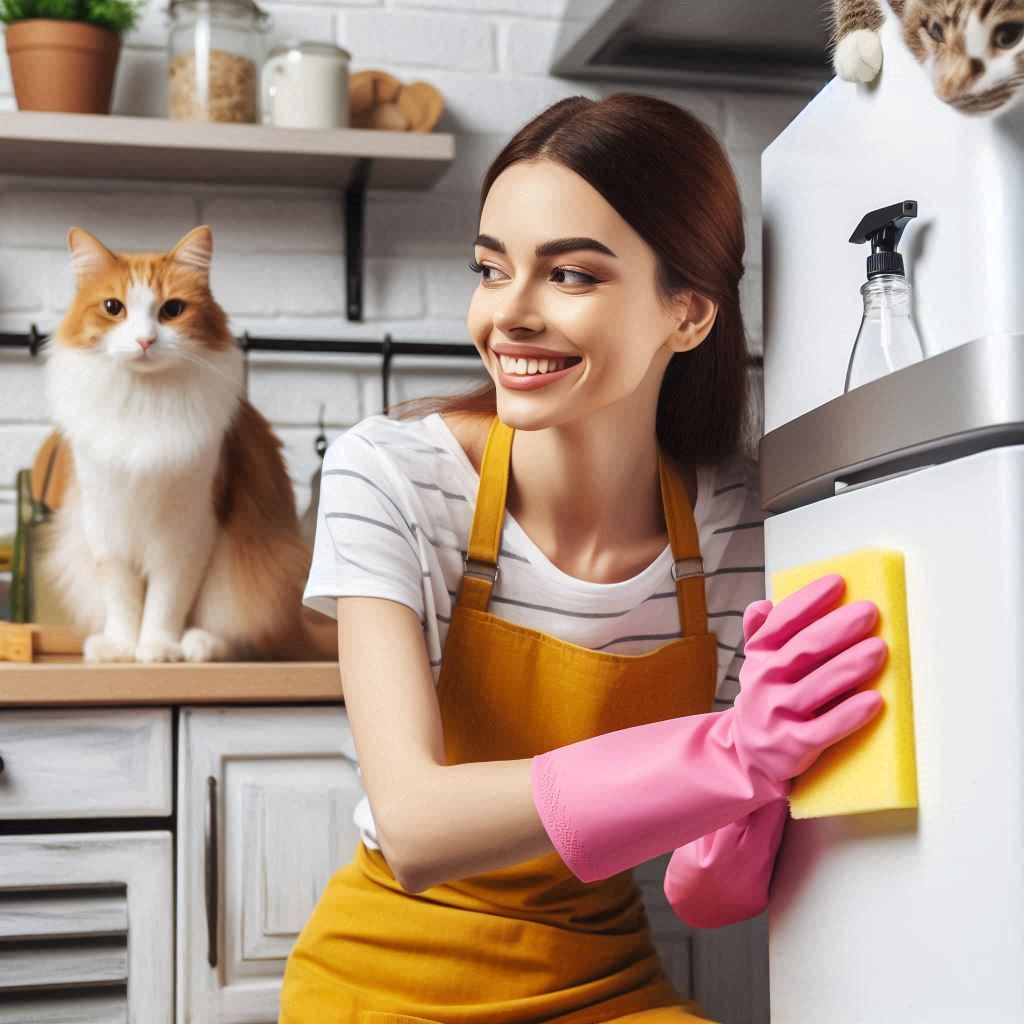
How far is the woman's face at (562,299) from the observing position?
0.95 meters

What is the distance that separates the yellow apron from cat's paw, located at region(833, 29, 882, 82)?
1.61 ft

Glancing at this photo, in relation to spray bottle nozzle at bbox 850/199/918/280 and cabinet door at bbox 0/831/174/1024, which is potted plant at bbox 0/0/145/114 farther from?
spray bottle nozzle at bbox 850/199/918/280

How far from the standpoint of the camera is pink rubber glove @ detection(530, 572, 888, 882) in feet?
2.17

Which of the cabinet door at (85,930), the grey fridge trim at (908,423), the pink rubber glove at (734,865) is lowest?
the cabinet door at (85,930)

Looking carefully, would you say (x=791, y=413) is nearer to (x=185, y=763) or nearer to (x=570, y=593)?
(x=570, y=593)

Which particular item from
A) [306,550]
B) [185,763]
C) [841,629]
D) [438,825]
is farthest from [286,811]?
[841,629]

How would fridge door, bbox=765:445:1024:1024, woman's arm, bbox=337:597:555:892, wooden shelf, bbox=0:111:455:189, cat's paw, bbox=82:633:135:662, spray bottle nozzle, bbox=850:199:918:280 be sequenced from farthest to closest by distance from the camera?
1. wooden shelf, bbox=0:111:455:189
2. cat's paw, bbox=82:633:135:662
3. woman's arm, bbox=337:597:555:892
4. spray bottle nozzle, bbox=850:199:918:280
5. fridge door, bbox=765:445:1024:1024

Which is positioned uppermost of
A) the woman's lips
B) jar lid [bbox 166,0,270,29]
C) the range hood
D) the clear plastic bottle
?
the range hood

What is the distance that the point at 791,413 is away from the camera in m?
0.83

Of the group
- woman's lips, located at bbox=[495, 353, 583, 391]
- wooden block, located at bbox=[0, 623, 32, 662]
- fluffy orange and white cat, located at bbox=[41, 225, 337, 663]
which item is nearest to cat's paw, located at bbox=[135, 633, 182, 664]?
fluffy orange and white cat, located at bbox=[41, 225, 337, 663]

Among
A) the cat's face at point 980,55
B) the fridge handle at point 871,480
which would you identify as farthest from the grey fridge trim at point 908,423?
Answer: the cat's face at point 980,55

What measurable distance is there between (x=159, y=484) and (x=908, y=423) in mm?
1027

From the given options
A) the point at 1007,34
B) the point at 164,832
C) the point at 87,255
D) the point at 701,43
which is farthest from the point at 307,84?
the point at 1007,34

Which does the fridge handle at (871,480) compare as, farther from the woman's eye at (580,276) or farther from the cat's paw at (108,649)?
the cat's paw at (108,649)
